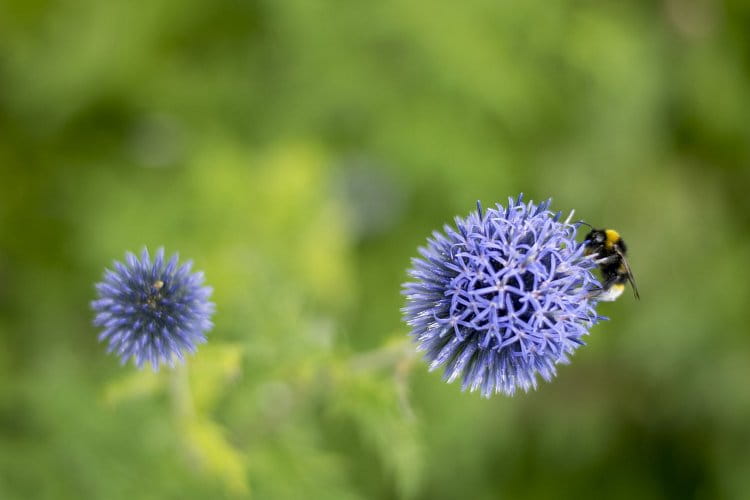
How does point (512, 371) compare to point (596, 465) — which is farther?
point (596, 465)

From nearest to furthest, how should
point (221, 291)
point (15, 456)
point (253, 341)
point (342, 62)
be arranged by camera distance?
point (253, 341) → point (15, 456) → point (221, 291) → point (342, 62)

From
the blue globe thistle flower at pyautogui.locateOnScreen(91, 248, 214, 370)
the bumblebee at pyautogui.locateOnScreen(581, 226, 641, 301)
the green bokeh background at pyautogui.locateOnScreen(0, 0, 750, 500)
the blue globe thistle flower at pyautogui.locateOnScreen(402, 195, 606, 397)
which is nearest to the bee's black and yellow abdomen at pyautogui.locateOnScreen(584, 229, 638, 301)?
the bumblebee at pyautogui.locateOnScreen(581, 226, 641, 301)

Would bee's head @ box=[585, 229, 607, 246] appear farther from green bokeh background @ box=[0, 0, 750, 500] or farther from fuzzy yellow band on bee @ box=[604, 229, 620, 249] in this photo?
green bokeh background @ box=[0, 0, 750, 500]

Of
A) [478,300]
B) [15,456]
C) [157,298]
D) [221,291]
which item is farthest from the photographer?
[221,291]

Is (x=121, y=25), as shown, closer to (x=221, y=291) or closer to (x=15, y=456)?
(x=221, y=291)

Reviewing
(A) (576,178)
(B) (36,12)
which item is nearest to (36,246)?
(B) (36,12)

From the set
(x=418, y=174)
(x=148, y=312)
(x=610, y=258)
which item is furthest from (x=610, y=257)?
(x=418, y=174)

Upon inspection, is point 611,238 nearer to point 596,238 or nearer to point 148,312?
point 596,238

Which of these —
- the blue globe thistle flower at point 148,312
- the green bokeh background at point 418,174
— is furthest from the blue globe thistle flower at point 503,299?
the green bokeh background at point 418,174
